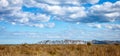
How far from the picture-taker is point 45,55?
21.5 meters

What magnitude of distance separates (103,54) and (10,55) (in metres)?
6.87

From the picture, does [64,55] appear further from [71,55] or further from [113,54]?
Result: [113,54]

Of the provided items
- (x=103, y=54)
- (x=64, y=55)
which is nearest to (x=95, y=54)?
(x=103, y=54)

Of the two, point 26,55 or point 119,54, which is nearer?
point 119,54

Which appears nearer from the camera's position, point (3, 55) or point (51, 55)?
point (3, 55)

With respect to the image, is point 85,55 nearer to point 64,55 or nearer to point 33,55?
point 64,55

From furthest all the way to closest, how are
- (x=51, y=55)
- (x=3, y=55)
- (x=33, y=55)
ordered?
(x=51, y=55)
(x=33, y=55)
(x=3, y=55)

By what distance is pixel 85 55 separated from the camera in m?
20.2

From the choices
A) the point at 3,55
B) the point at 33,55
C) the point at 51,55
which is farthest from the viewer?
the point at 51,55

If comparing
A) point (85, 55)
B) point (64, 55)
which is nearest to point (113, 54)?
point (85, 55)

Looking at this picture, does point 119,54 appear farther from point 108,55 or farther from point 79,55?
point 79,55

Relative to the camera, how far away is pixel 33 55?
2070 centimetres

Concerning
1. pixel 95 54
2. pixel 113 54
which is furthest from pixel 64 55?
pixel 113 54

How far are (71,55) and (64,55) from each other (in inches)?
25.9
